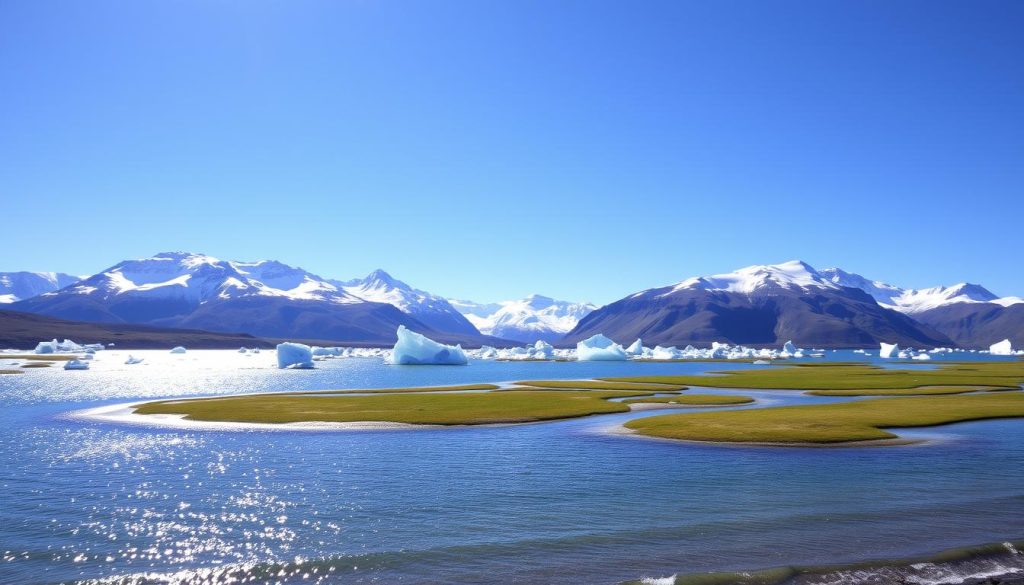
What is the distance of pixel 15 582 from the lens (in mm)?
20203

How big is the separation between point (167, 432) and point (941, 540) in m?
49.3

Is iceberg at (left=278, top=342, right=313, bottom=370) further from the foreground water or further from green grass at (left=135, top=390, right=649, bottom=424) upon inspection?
the foreground water

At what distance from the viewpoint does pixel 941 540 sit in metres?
23.7

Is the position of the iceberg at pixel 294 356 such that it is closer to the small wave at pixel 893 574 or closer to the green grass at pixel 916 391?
the green grass at pixel 916 391

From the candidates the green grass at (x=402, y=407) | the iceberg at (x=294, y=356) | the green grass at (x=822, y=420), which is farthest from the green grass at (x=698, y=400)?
the iceberg at (x=294, y=356)

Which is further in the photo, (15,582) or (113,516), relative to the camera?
(113,516)

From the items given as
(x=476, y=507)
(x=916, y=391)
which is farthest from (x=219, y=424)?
(x=916, y=391)

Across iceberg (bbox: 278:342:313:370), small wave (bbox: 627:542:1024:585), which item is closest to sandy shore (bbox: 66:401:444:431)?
small wave (bbox: 627:542:1024:585)

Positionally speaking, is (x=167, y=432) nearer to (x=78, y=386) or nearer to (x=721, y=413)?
(x=721, y=413)

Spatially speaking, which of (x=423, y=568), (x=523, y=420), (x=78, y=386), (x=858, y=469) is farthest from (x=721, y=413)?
(x=78, y=386)

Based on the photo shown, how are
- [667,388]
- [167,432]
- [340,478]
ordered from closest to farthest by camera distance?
[340,478]
[167,432]
[667,388]

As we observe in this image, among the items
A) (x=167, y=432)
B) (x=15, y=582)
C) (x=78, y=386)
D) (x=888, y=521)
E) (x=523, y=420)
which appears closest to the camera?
(x=15, y=582)

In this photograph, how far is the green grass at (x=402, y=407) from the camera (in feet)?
194

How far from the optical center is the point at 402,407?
68.5 m
